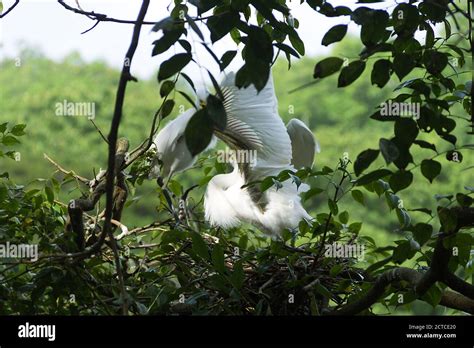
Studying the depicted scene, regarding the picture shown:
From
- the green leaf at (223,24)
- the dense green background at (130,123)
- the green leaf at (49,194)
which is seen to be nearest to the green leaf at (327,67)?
the green leaf at (223,24)

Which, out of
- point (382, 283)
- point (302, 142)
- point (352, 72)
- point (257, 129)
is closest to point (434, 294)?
point (382, 283)

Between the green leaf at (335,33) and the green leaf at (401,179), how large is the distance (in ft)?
0.56

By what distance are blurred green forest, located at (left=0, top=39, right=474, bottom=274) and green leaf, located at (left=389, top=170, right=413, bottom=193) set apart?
175 inches

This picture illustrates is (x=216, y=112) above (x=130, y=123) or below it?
below

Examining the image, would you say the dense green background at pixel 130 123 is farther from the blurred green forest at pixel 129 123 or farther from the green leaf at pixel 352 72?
the green leaf at pixel 352 72

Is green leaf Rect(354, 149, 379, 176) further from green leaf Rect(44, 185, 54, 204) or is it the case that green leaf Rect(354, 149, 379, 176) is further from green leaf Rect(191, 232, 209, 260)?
green leaf Rect(44, 185, 54, 204)

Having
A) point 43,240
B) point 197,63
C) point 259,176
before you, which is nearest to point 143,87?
point 259,176

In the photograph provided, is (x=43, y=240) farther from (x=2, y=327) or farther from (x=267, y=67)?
(x=267, y=67)

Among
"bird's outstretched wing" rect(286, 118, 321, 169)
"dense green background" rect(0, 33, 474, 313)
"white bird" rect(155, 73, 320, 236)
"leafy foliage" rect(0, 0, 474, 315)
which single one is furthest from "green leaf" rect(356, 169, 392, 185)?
"dense green background" rect(0, 33, 474, 313)

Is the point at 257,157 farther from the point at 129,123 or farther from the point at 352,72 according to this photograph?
the point at 129,123

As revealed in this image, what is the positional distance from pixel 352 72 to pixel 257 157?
896 millimetres

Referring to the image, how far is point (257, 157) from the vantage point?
1.64 meters

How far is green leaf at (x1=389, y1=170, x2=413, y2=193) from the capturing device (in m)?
0.71

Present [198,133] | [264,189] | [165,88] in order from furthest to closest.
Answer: [264,189]
[165,88]
[198,133]
